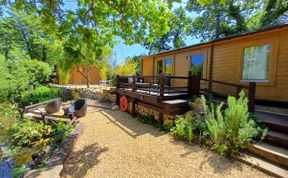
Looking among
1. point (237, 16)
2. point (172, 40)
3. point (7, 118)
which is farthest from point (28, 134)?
point (172, 40)

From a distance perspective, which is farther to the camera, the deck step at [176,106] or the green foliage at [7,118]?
the green foliage at [7,118]

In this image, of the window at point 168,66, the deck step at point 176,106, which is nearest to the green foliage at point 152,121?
the deck step at point 176,106

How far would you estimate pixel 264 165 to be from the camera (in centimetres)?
319

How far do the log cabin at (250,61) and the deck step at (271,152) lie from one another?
8.69 ft

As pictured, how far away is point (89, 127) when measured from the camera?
6.12 meters

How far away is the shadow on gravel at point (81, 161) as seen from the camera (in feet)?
11.0

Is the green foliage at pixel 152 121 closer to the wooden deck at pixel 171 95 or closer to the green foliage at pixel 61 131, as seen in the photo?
the wooden deck at pixel 171 95

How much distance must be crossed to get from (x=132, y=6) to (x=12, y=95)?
1101 centimetres

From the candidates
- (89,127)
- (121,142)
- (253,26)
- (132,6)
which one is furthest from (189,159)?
(253,26)

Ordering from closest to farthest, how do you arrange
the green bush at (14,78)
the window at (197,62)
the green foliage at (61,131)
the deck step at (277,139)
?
1. the deck step at (277,139)
2. the green foliage at (61,131)
3. the window at (197,62)
4. the green bush at (14,78)

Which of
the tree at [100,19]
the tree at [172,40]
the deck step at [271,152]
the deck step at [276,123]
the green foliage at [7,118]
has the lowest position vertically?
the green foliage at [7,118]

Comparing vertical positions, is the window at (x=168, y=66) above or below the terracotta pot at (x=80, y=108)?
above

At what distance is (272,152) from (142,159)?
266cm

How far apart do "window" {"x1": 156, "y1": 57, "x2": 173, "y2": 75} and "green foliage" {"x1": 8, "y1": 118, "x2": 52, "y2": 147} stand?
290 inches
